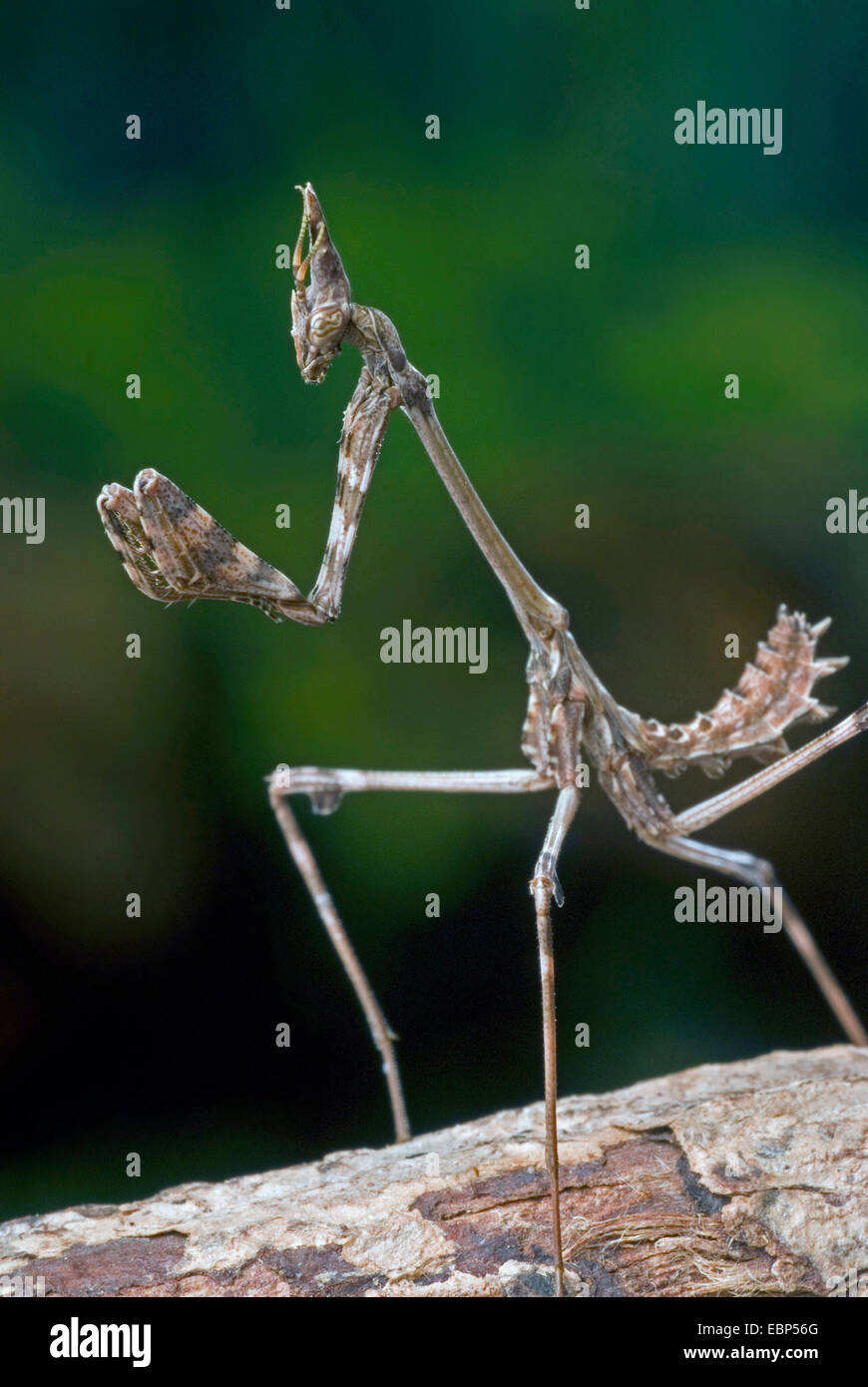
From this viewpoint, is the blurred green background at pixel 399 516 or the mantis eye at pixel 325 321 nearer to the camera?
the mantis eye at pixel 325 321

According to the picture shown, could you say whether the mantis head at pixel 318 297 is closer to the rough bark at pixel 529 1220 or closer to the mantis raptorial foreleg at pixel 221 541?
the mantis raptorial foreleg at pixel 221 541

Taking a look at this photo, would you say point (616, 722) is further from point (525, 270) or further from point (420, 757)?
point (525, 270)

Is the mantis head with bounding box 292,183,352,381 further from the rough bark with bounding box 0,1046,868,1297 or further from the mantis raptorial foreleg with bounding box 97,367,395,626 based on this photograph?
the rough bark with bounding box 0,1046,868,1297

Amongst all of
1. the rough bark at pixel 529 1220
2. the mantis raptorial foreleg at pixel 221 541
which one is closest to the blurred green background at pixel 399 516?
the rough bark at pixel 529 1220

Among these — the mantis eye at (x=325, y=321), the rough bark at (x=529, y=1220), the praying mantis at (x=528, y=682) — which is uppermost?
the mantis eye at (x=325, y=321)

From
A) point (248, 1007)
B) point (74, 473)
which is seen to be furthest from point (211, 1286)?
point (74, 473)
